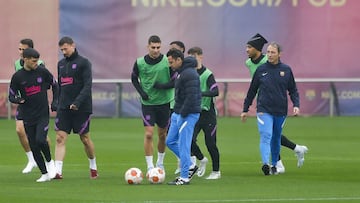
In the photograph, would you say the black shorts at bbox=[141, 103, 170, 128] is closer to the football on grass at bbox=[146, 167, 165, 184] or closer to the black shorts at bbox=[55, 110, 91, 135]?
the black shorts at bbox=[55, 110, 91, 135]

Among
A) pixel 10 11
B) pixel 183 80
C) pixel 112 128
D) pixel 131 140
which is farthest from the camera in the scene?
pixel 10 11

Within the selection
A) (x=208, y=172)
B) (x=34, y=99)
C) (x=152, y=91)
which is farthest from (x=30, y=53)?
(x=208, y=172)

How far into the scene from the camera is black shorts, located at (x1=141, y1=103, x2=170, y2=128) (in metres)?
20.3

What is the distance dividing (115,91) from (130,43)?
62.1 inches

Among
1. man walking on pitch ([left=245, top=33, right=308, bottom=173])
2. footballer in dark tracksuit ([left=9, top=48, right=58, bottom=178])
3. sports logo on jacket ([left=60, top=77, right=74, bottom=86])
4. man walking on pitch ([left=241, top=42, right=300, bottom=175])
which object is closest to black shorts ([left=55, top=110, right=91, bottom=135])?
footballer in dark tracksuit ([left=9, top=48, right=58, bottom=178])

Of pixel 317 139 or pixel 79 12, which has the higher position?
pixel 79 12

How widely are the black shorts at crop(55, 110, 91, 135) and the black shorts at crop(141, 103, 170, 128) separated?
45.0 inches

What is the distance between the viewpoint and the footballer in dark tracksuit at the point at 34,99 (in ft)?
63.1

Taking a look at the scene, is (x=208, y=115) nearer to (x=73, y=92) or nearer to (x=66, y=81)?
(x=73, y=92)

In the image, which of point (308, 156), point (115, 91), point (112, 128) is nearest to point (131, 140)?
point (112, 128)

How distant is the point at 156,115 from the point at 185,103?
2.48 m

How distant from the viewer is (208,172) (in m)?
20.9

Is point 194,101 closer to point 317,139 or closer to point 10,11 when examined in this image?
point 317,139

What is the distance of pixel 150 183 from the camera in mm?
18578
